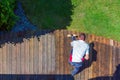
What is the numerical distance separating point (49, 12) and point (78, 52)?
228 centimetres

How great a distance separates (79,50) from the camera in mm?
17234

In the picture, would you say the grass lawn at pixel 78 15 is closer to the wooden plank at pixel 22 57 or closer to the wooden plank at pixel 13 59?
the wooden plank at pixel 22 57

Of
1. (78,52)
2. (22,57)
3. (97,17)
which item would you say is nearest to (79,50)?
(78,52)

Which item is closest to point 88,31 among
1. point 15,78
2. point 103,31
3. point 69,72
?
point 103,31

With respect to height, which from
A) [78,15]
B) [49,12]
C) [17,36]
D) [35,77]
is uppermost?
[49,12]

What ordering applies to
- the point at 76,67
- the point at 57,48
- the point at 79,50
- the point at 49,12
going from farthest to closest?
1. the point at 49,12
2. the point at 57,48
3. the point at 76,67
4. the point at 79,50

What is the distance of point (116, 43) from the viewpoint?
17.8 metres

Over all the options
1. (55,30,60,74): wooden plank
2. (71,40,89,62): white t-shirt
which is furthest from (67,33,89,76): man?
(55,30,60,74): wooden plank

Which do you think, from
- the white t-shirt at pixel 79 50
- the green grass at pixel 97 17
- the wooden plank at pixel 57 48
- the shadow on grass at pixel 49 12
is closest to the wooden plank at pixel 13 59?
the shadow on grass at pixel 49 12

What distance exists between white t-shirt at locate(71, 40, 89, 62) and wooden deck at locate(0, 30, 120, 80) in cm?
57

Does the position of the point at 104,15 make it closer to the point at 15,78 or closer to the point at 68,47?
the point at 68,47

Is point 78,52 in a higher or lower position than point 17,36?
lower

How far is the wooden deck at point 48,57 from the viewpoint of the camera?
17547mm

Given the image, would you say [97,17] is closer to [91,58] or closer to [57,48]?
[91,58]
